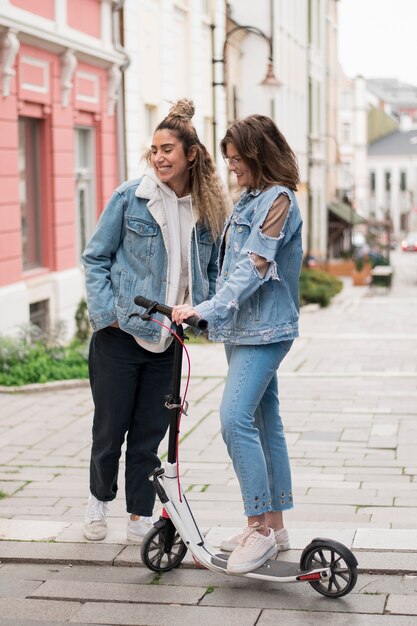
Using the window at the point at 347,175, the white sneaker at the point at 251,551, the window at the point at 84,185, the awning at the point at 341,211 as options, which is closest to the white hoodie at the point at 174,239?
the white sneaker at the point at 251,551

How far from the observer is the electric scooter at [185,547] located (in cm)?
436

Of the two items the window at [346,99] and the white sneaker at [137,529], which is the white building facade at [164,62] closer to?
the white sneaker at [137,529]

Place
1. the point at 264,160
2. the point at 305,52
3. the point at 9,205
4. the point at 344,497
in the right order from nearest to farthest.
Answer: the point at 264,160, the point at 344,497, the point at 9,205, the point at 305,52

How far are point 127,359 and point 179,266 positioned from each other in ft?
1.45

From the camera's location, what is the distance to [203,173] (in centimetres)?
490

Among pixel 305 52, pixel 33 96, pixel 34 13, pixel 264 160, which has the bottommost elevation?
pixel 264 160

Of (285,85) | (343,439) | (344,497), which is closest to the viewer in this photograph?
(344,497)

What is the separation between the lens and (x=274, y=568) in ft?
14.6

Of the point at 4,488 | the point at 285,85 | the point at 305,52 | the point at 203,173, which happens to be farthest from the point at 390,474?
the point at 305,52

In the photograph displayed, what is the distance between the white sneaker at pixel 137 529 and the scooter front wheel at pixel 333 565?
923 millimetres

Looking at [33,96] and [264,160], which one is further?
[33,96]

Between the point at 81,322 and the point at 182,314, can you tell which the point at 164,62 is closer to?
the point at 81,322

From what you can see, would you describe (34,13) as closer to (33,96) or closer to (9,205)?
(33,96)

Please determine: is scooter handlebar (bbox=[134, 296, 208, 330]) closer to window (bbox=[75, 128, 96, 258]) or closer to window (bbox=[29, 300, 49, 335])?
window (bbox=[29, 300, 49, 335])
